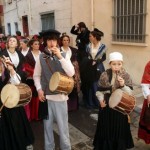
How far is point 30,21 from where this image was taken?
13.4m

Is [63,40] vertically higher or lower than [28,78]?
higher

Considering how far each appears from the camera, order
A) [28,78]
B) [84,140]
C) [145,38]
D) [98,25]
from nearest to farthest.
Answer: [84,140]
[28,78]
[145,38]
[98,25]

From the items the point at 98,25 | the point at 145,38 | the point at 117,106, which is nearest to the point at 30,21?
the point at 98,25

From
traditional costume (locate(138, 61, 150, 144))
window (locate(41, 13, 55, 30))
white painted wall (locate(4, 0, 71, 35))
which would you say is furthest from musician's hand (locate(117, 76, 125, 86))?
window (locate(41, 13, 55, 30))

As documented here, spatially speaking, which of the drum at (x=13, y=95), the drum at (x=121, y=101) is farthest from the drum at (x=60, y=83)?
the drum at (x=121, y=101)

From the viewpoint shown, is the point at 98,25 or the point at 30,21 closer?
the point at 98,25

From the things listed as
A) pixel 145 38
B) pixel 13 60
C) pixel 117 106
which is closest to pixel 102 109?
pixel 117 106

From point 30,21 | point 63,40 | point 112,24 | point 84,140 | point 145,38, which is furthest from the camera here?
point 30,21

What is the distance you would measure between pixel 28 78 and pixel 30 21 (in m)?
9.10

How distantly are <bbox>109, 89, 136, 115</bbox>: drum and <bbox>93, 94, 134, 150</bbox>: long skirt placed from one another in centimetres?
14

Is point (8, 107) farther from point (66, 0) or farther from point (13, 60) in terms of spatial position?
point (66, 0)

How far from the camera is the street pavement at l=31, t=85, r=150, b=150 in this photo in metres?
3.95


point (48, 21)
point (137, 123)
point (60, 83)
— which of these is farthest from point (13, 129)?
point (48, 21)

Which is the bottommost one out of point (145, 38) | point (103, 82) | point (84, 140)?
point (84, 140)
